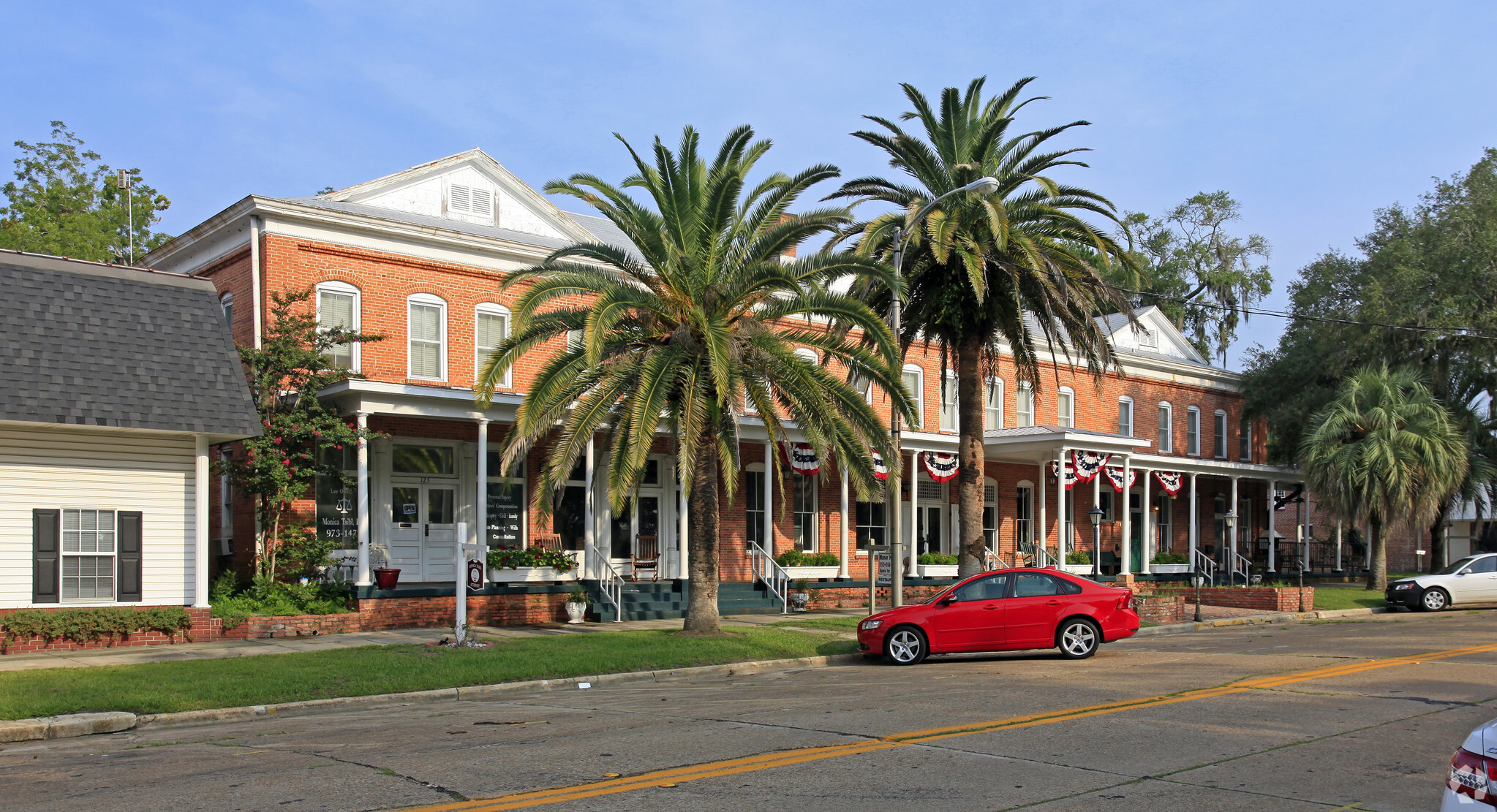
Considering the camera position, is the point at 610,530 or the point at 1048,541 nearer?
the point at 610,530

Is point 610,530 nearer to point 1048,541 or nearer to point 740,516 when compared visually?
point 740,516

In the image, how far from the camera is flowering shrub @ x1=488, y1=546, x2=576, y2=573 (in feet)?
76.2

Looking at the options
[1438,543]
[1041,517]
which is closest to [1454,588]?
[1041,517]

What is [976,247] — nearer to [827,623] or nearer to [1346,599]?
[827,623]

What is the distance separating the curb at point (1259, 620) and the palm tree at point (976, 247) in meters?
3.72

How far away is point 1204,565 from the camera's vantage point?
40656 mm

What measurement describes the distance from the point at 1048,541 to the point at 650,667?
24176 mm

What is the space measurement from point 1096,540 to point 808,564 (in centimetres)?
1163

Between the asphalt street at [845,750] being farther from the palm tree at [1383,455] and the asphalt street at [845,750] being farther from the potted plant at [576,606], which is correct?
the palm tree at [1383,455]

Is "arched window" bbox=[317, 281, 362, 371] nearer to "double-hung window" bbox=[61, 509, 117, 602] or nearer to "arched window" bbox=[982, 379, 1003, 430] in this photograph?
"double-hung window" bbox=[61, 509, 117, 602]

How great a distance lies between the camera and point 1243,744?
975 centimetres

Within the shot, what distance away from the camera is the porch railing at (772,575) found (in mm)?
27000

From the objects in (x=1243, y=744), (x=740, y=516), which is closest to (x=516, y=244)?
(x=740, y=516)

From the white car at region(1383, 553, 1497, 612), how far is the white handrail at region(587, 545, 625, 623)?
19.5 meters
